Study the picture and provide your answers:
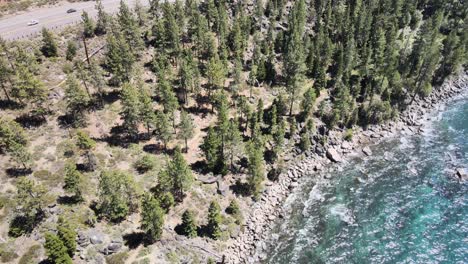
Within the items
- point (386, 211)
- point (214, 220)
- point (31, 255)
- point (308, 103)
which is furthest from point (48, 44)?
point (386, 211)

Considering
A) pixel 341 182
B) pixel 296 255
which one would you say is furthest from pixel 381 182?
pixel 296 255

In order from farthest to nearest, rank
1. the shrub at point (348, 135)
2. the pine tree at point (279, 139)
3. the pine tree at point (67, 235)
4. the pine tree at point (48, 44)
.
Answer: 1. the shrub at point (348, 135)
2. the pine tree at point (48, 44)
3. the pine tree at point (279, 139)
4. the pine tree at point (67, 235)

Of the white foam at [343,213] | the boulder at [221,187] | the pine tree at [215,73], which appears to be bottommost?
the white foam at [343,213]

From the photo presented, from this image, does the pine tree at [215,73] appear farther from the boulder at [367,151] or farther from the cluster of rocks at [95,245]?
the cluster of rocks at [95,245]

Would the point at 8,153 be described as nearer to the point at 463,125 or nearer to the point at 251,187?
the point at 251,187

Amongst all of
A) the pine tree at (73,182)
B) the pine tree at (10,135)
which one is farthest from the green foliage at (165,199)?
the pine tree at (10,135)

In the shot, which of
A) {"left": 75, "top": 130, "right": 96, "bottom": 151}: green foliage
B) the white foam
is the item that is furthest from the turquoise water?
{"left": 75, "top": 130, "right": 96, "bottom": 151}: green foliage
